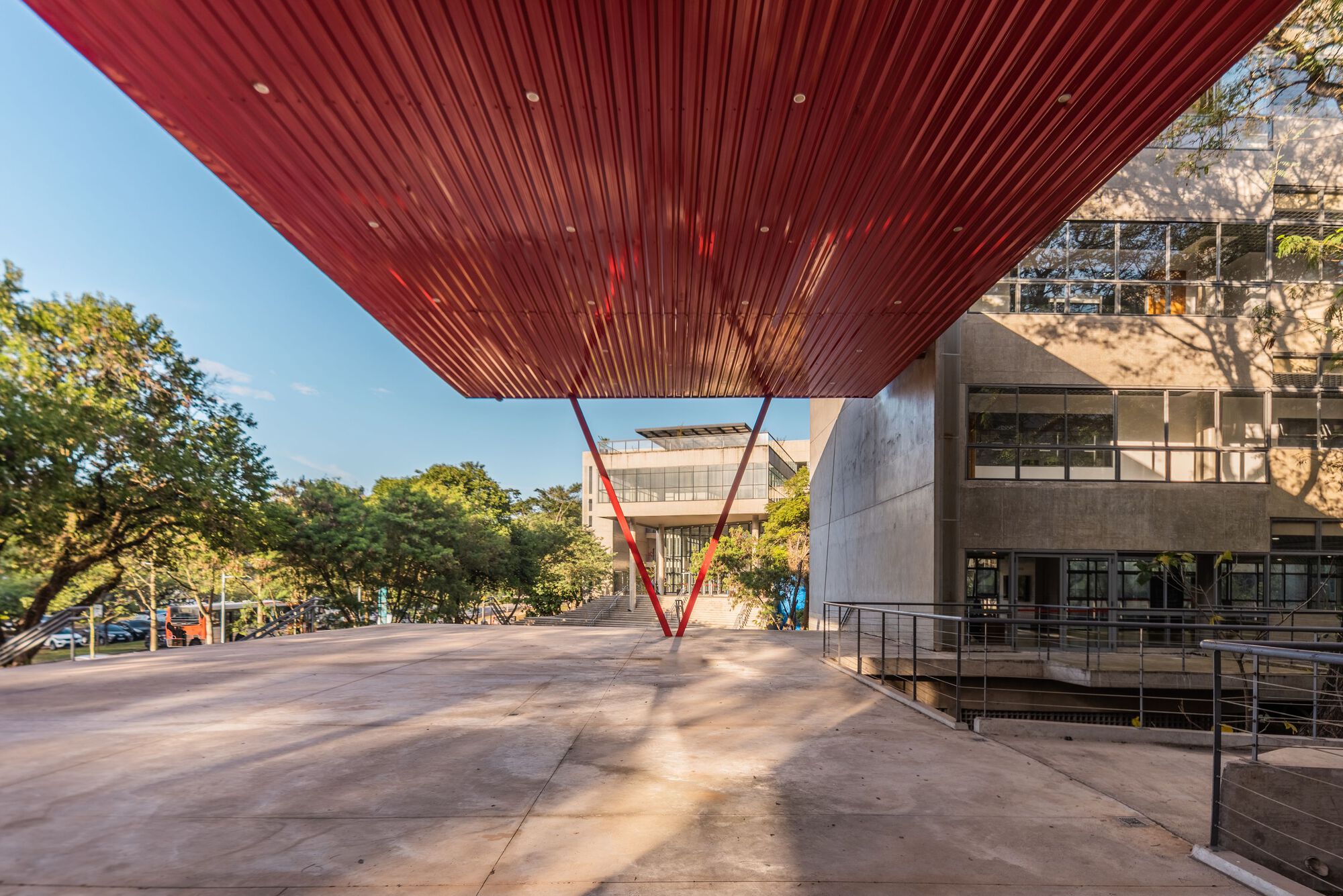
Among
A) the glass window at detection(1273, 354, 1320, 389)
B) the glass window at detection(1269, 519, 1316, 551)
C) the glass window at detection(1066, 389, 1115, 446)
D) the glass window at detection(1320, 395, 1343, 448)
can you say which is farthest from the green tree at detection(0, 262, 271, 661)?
the glass window at detection(1320, 395, 1343, 448)

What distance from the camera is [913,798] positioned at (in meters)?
4.51

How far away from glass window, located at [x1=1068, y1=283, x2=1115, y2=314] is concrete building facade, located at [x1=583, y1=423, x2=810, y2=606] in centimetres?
2925

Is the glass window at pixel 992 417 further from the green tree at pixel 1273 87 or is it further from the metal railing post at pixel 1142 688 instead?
the metal railing post at pixel 1142 688

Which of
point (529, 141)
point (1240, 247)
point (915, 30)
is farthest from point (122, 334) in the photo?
point (1240, 247)

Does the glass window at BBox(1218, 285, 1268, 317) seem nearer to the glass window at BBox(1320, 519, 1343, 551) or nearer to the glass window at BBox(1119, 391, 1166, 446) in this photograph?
the glass window at BBox(1119, 391, 1166, 446)

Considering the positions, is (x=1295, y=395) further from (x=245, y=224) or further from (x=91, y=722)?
(x=245, y=224)

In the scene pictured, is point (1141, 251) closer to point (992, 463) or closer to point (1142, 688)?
point (992, 463)

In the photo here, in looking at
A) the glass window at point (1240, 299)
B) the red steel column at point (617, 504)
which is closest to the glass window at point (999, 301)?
the glass window at point (1240, 299)

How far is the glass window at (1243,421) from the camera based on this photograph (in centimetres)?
1425

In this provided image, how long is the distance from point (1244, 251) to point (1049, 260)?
3948mm

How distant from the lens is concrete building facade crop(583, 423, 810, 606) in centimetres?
4891

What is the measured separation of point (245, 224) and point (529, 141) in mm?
99894

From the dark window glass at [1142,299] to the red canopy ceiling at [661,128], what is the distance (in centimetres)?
571

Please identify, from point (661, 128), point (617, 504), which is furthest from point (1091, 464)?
point (661, 128)
